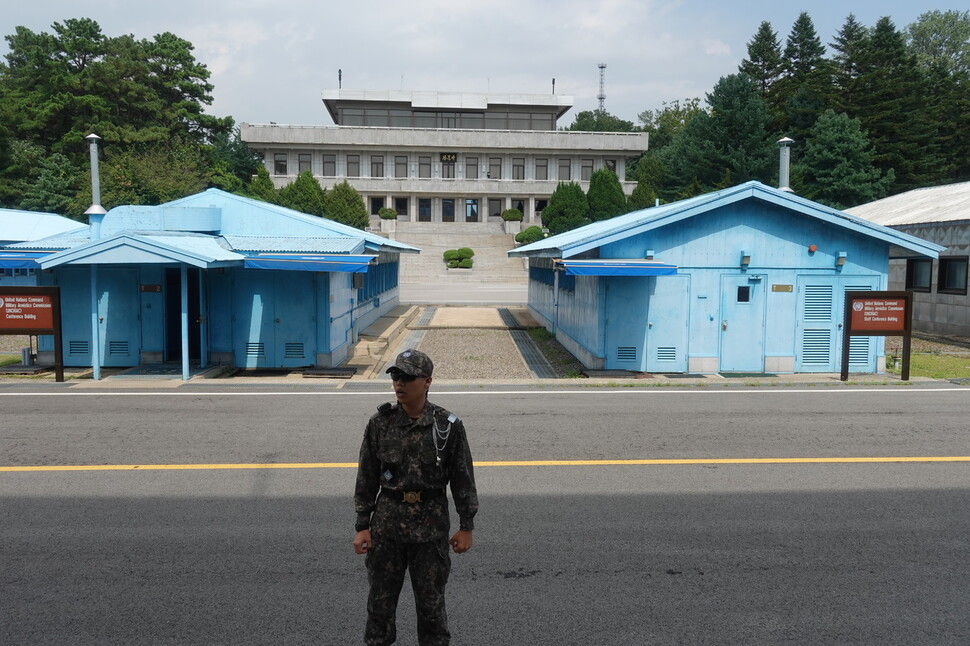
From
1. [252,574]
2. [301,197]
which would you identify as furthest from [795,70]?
[252,574]

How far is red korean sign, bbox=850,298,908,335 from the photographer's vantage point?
52.7ft

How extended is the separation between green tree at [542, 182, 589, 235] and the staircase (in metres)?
3.81

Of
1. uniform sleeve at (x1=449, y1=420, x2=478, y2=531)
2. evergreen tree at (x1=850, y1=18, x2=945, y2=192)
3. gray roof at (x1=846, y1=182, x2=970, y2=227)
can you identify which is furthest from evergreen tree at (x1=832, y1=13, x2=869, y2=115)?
uniform sleeve at (x1=449, y1=420, x2=478, y2=531)

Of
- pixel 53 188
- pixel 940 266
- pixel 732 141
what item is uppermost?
pixel 732 141

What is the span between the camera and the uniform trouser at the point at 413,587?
13.8 feet

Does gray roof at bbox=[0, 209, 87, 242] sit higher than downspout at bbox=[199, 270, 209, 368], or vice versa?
gray roof at bbox=[0, 209, 87, 242]

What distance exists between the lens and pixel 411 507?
4289 millimetres

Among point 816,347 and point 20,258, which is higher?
point 20,258

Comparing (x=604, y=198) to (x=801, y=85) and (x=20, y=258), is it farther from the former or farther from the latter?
(x=20, y=258)

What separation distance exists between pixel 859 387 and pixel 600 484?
9298mm

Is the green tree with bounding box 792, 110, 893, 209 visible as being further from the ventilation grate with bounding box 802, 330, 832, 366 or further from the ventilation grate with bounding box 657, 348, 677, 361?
the ventilation grate with bounding box 657, 348, 677, 361

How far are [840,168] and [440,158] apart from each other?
3673 cm

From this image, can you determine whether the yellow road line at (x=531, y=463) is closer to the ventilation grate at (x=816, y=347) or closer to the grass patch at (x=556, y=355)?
the grass patch at (x=556, y=355)

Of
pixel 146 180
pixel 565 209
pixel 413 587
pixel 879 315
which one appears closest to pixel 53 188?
pixel 146 180
